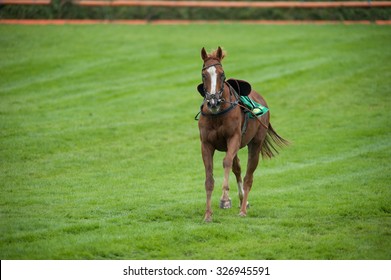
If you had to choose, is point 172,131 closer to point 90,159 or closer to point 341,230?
point 90,159

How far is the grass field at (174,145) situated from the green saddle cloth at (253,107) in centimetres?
183

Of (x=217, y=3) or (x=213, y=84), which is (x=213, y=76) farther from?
(x=217, y=3)

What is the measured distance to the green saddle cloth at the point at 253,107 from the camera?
1326cm

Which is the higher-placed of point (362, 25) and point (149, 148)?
point (362, 25)

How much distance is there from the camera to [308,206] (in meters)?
13.7

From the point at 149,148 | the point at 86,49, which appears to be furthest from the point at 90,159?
the point at 86,49

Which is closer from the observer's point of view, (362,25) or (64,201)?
(64,201)

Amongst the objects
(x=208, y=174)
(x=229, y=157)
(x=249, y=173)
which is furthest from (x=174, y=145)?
(x=229, y=157)

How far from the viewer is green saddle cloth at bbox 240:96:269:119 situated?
13258 millimetres

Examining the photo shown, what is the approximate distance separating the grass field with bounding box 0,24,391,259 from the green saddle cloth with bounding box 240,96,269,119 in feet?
5.99

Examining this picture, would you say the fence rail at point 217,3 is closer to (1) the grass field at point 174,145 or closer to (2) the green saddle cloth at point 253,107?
(1) the grass field at point 174,145

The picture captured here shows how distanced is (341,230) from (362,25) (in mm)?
24406

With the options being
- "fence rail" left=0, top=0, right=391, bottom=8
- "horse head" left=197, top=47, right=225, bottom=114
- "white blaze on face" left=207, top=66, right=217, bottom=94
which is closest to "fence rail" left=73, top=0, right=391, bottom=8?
"fence rail" left=0, top=0, right=391, bottom=8

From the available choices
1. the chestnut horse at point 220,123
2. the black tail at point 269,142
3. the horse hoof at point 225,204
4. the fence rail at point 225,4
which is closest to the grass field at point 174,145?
the horse hoof at point 225,204
